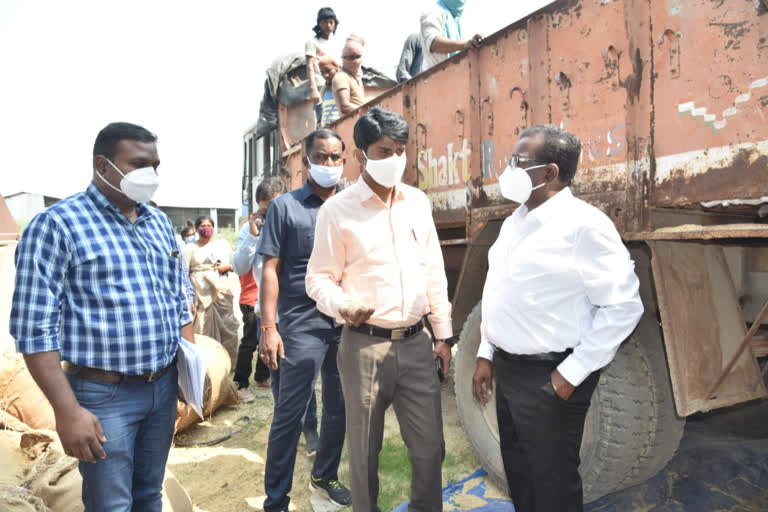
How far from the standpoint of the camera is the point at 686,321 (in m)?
2.06

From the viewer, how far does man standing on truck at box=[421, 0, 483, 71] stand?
13.2 ft

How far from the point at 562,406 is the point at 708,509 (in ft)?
4.38

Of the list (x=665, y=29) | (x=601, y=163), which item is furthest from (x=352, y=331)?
(x=665, y=29)

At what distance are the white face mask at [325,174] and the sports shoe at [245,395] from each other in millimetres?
2584

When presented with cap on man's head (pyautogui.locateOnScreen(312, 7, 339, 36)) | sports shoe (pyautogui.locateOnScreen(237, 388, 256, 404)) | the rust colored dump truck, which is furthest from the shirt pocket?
cap on man's head (pyautogui.locateOnScreen(312, 7, 339, 36))

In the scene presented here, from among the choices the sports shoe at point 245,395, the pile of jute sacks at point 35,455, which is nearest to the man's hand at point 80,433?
the pile of jute sacks at point 35,455

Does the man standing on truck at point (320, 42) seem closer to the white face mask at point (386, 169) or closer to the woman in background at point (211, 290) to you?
the woman in background at point (211, 290)

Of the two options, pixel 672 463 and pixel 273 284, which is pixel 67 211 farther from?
pixel 672 463

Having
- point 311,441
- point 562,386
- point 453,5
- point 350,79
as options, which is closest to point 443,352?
point 562,386

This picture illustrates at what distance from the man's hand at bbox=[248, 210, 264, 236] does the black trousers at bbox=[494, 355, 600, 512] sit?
107 inches

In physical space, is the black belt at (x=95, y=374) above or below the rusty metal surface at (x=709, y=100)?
below

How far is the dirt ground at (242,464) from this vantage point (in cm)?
290

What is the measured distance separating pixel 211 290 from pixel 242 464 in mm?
2382

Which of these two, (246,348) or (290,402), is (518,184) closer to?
(290,402)
